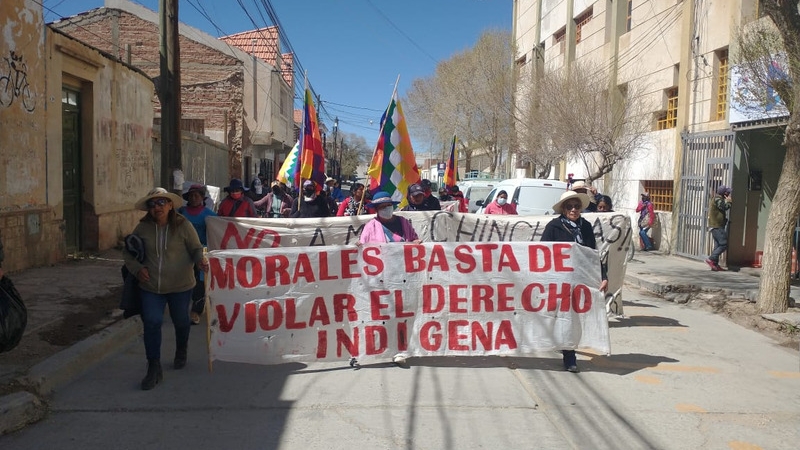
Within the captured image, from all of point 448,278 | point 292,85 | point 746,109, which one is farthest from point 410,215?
point 292,85

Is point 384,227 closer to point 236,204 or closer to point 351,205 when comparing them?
point 236,204

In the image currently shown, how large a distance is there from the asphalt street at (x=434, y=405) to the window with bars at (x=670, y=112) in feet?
43.5

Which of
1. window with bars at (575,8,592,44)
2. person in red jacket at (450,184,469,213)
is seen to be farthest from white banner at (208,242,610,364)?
window with bars at (575,8,592,44)

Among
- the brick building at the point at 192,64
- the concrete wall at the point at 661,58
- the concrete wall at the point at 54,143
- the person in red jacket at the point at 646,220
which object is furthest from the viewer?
the brick building at the point at 192,64

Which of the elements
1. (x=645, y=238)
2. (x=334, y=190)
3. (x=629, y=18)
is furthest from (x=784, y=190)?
(x=629, y=18)

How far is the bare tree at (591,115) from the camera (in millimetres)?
20234

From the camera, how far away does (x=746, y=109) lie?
1298cm

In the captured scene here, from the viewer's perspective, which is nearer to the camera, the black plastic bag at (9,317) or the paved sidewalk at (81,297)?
the black plastic bag at (9,317)

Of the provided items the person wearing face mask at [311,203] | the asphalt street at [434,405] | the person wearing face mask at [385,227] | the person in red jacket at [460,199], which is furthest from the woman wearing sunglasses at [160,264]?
the person in red jacket at [460,199]

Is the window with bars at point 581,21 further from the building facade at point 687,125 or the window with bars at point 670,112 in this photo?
the window with bars at point 670,112

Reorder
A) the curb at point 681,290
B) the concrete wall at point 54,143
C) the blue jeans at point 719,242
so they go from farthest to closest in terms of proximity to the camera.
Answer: the blue jeans at point 719,242, the curb at point 681,290, the concrete wall at point 54,143

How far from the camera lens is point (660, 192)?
1994 centimetres

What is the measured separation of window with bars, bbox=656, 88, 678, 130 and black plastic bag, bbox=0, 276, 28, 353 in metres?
17.6

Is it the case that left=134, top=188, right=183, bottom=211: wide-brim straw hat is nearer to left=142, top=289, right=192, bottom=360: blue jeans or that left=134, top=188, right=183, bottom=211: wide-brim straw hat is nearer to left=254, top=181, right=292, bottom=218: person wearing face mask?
left=142, top=289, right=192, bottom=360: blue jeans
